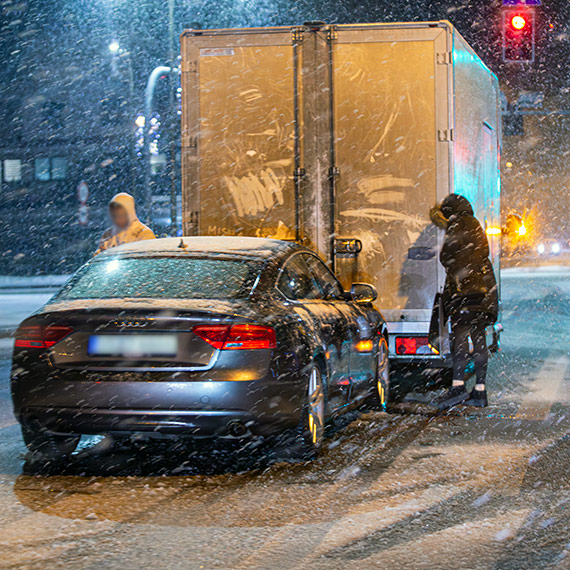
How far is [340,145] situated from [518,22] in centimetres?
838

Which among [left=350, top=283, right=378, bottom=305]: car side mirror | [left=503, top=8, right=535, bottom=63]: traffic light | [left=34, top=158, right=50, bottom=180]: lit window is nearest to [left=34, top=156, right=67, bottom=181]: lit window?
[left=34, top=158, right=50, bottom=180]: lit window

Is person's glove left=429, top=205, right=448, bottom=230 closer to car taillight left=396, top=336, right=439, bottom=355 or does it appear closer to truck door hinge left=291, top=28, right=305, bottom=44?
car taillight left=396, top=336, right=439, bottom=355

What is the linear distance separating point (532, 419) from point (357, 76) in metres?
3.38

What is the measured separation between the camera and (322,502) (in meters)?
5.34

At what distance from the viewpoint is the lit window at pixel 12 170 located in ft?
184

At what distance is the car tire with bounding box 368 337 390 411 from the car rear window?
7.20 feet

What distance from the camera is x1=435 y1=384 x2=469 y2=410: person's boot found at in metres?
8.77

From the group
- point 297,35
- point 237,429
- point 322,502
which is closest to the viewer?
point 322,502

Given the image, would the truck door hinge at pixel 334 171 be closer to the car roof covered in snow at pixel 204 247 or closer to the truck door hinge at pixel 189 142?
the truck door hinge at pixel 189 142

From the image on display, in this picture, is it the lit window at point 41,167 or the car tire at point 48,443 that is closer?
the car tire at point 48,443

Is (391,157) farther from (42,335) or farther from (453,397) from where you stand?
(42,335)

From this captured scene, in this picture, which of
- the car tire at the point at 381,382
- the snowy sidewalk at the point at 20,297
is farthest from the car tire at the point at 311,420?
the snowy sidewalk at the point at 20,297

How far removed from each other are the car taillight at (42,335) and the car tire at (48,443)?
49 centimetres

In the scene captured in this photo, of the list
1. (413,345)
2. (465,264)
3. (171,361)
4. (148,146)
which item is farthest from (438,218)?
(148,146)
